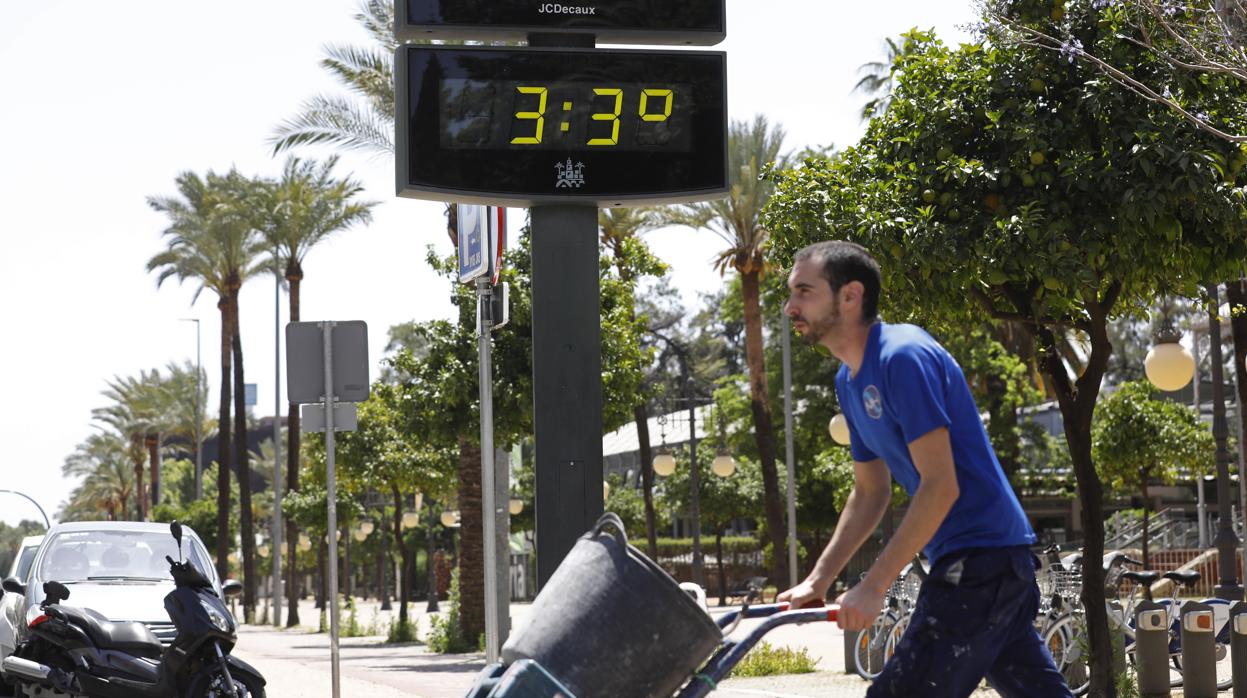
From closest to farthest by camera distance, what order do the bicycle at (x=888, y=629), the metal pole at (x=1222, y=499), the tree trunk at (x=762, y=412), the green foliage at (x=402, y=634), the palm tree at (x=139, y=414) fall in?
the bicycle at (x=888, y=629) → the metal pole at (x=1222, y=499) → the green foliage at (x=402, y=634) → the tree trunk at (x=762, y=412) → the palm tree at (x=139, y=414)

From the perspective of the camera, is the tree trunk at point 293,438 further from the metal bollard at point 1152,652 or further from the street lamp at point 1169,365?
the metal bollard at point 1152,652

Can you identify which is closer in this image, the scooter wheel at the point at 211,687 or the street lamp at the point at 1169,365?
the scooter wheel at the point at 211,687

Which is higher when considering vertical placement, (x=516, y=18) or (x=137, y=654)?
(x=516, y=18)

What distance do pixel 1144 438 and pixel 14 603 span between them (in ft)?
76.3

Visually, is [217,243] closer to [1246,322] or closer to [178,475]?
[1246,322]

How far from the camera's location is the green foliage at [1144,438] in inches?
1225

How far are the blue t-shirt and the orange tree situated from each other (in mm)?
6114

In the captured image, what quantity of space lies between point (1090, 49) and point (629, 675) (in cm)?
803

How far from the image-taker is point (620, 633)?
3.82m

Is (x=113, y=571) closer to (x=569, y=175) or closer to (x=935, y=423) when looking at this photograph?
(x=569, y=175)

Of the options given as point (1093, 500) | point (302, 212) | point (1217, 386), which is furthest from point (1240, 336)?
point (302, 212)

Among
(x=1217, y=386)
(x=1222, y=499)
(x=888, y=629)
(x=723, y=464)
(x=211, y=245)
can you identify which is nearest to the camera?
(x=888, y=629)

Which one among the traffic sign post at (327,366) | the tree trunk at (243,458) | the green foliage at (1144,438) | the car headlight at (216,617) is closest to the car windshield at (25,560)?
the traffic sign post at (327,366)

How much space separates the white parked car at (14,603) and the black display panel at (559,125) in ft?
24.2
